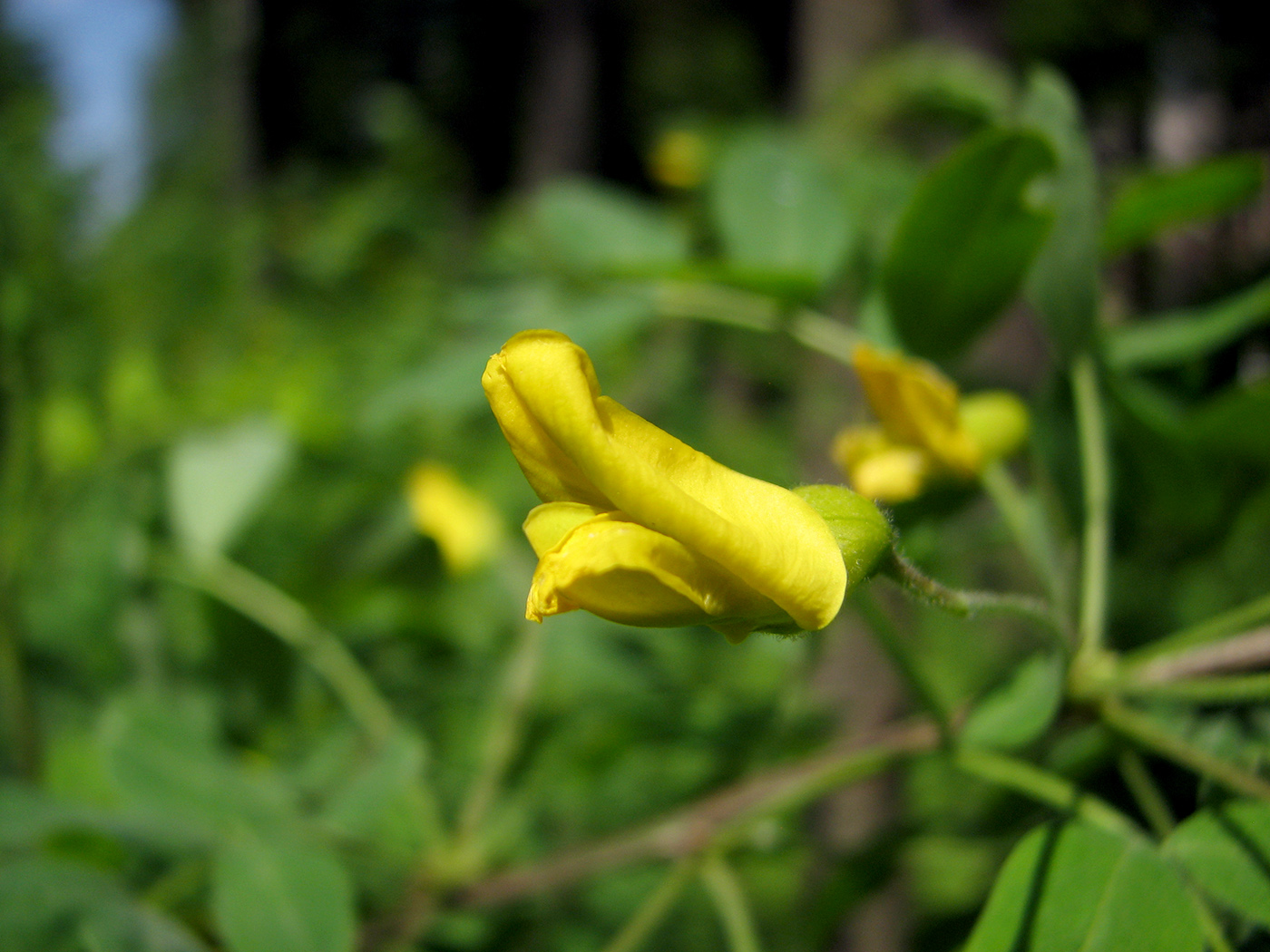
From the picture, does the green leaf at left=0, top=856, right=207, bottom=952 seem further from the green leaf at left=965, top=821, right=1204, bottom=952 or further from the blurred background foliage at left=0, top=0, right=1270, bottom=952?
the green leaf at left=965, top=821, right=1204, bottom=952

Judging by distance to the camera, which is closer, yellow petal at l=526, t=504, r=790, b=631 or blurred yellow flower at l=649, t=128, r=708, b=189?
yellow petal at l=526, t=504, r=790, b=631

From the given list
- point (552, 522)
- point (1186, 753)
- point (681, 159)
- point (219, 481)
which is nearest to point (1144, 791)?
point (1186, 753)

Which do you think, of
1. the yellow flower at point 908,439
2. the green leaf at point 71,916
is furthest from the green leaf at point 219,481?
the yellow flower at point 908,439

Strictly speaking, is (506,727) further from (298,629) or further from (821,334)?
(821,334)

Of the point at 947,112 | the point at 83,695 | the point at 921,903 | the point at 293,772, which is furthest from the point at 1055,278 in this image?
the point at 921,903

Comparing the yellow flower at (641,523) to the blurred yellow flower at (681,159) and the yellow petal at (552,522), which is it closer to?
the yellow petal at (552,522)

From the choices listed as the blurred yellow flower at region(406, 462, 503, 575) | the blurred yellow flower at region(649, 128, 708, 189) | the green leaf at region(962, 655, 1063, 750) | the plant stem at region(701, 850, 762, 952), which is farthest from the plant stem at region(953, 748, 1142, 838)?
the blurred yellow flower at region(649, 128, 708, 189)
